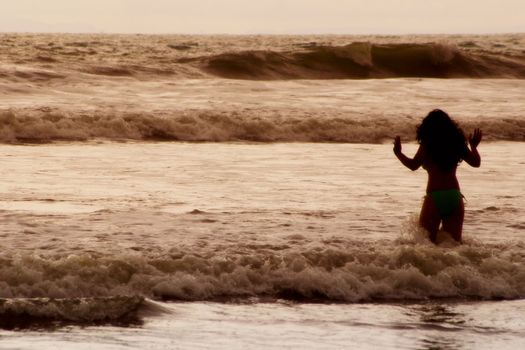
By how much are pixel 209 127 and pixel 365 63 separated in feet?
62.8

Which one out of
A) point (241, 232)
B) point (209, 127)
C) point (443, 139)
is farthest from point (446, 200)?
point (209, 127)

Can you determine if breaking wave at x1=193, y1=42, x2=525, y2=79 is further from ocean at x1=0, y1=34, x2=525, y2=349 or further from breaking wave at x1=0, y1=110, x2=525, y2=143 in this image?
breaking wave at x1=0, y1=110, x2=525, y2=143

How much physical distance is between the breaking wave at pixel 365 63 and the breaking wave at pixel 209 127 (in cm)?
1281

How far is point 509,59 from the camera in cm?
4256

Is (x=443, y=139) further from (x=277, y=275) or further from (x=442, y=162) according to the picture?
(x=277, y=275)

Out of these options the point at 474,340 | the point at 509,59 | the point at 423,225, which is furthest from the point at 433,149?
the point at 509,59

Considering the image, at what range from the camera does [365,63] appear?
41.0 meters

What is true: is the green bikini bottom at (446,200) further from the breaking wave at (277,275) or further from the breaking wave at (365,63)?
the breaking wave at (365,63)

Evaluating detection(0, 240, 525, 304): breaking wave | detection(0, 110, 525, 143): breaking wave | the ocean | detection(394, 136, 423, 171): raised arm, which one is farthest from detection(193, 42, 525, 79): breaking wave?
detection(0, 240, 525, 304): breaking wave

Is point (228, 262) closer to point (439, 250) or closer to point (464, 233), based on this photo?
point (439, 250)

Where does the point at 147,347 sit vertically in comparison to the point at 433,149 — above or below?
below

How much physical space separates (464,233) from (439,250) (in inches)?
55.3

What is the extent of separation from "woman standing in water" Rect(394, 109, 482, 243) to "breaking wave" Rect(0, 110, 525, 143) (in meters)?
12.8

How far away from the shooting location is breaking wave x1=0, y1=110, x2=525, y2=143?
70.7 ft
